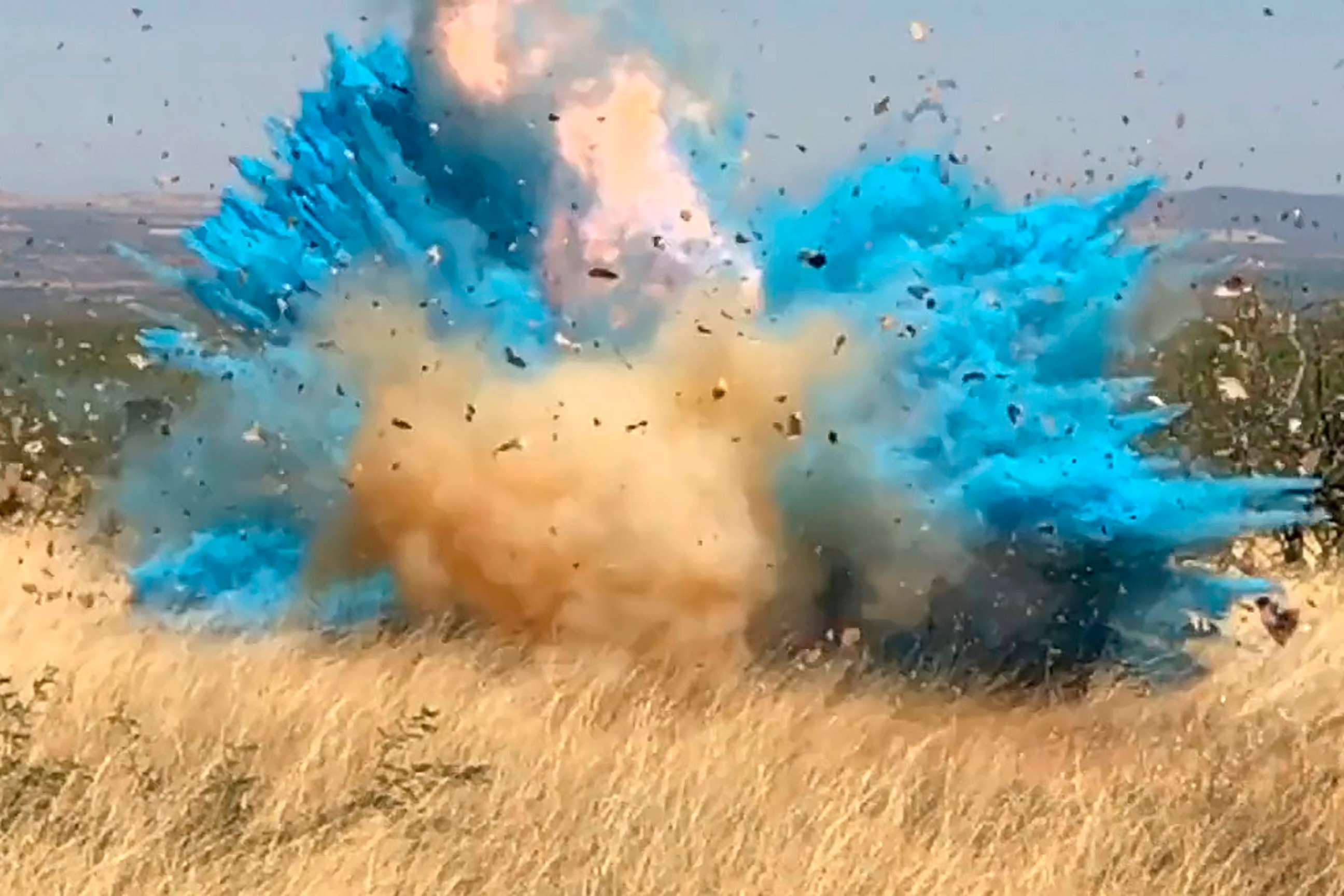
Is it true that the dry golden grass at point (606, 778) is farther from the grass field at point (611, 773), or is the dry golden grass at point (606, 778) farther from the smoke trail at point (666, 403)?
the smoke trail at point (666, 403)

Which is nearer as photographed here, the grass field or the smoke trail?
the grass field

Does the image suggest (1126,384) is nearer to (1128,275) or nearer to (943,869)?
(1128,275)

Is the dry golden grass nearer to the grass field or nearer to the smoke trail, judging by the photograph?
the grass field

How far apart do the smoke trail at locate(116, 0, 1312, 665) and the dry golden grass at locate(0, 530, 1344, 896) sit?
0.42 meters

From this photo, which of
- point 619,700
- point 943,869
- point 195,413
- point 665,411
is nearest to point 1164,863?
point 943,869

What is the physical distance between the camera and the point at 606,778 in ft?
23.5

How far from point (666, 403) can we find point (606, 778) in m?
2.42

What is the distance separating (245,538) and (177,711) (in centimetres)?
248

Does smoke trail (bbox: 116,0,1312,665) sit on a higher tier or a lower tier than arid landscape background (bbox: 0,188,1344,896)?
higher

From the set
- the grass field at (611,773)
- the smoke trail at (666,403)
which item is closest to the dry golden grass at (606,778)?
the grass field at (611,773)

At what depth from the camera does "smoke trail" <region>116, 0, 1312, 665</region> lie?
9148 mm

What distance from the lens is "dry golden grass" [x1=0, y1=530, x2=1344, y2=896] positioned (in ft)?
20.1

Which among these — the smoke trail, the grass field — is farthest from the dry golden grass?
the smoke trail

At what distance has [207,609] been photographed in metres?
9.92
